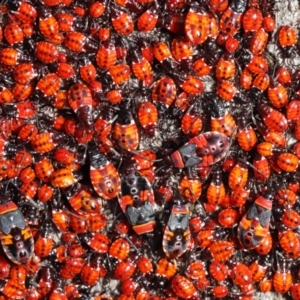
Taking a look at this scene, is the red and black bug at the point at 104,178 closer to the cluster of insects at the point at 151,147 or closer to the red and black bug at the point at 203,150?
the cluster of insects at the point at 151,147

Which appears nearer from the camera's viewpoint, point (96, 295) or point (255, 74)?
point (255, 74)

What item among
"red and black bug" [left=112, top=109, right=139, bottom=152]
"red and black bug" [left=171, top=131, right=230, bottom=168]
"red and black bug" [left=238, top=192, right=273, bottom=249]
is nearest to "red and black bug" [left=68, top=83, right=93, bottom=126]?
"red and black bug" [left=112, top=109, right=139, bottom=152]

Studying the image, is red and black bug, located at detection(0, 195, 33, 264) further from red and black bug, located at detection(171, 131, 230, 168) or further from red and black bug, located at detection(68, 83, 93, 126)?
red and black bug, located at detection(171, 131, 230, 168)

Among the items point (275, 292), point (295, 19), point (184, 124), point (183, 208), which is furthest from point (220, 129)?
point (275, 292)

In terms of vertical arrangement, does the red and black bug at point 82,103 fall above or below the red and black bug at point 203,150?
above

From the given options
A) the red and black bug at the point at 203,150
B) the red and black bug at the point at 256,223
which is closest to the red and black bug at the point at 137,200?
the red and black bug at the point at 203,150

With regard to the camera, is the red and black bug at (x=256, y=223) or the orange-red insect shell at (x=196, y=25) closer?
the orange-red insect shell at (x=196, y=25)

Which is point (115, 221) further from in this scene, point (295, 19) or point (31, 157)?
point (295, 19)
